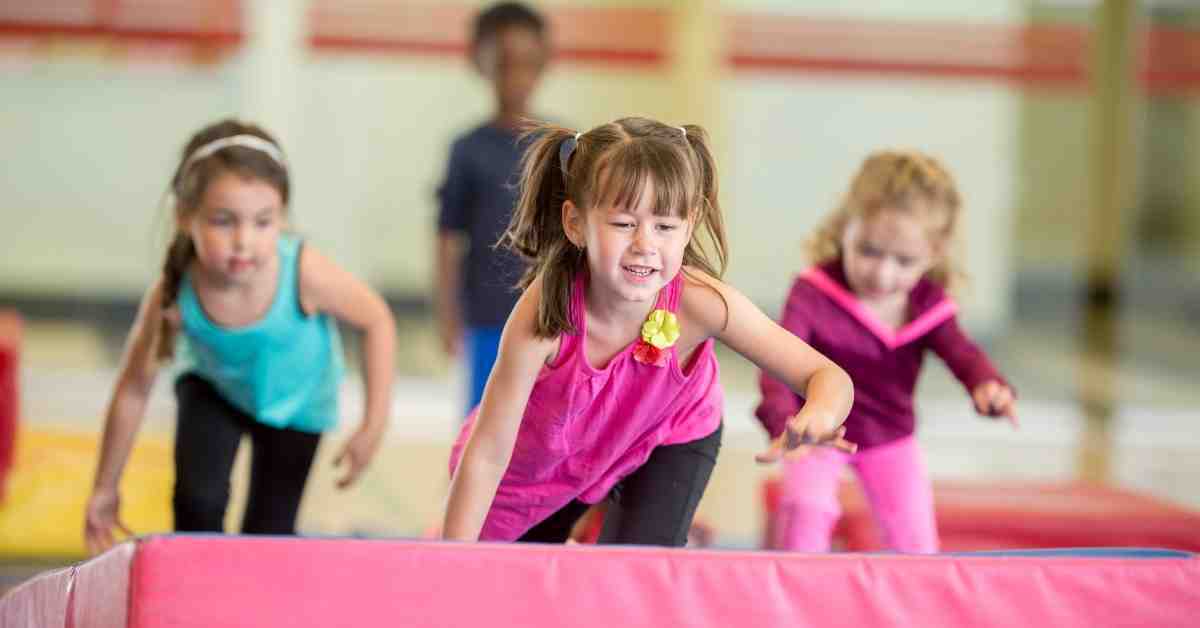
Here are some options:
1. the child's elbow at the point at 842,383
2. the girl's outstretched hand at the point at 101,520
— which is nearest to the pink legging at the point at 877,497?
the child's elbow at the point at 842,383

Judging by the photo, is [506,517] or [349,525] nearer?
[506,517]

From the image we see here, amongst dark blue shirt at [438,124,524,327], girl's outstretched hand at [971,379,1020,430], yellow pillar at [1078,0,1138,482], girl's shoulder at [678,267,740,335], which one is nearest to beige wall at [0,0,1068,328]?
yellow pillar at [1078,0,1138,482]

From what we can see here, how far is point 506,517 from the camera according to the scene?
2520 mm

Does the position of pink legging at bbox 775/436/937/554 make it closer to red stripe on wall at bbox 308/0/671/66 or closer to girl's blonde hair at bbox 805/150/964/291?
girl's blonde hair at bbox 805/150/964/291

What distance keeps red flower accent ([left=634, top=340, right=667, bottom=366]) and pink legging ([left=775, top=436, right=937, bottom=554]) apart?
0.73 m

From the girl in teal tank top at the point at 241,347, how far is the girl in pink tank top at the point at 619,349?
0.50m

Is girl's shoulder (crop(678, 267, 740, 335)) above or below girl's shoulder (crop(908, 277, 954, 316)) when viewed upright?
above

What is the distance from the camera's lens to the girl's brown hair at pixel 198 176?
107 inches

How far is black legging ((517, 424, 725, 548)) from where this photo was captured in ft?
8.14

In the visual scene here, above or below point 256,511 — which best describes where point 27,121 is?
above

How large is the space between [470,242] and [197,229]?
130 cm

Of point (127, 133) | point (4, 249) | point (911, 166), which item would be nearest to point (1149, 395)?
point (911, 166)

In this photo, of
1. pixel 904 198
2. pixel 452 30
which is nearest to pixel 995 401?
pixel 904 198

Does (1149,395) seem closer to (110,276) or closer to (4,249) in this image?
(110,276)
